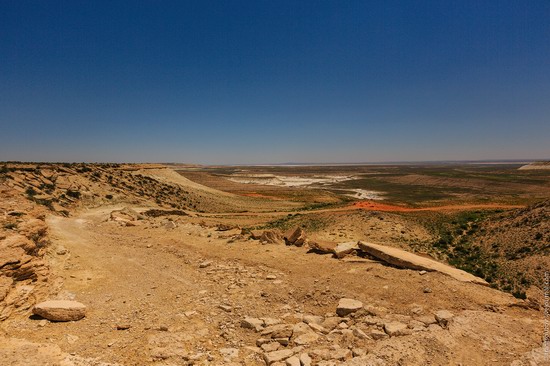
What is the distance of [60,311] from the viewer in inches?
309

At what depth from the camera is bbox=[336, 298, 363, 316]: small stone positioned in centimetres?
825

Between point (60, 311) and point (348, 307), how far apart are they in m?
8.21

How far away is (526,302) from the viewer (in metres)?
9.06

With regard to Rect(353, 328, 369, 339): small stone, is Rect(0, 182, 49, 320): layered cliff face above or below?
above

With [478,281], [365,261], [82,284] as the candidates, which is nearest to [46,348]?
[82,284]

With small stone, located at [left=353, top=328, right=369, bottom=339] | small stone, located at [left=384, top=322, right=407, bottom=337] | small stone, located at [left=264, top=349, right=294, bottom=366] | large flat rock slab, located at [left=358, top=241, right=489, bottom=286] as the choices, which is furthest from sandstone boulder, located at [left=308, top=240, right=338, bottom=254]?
small stone, located at [left=264, top=349, right=294, bottom=366]

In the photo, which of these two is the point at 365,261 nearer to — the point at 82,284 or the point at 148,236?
the point at 82,284

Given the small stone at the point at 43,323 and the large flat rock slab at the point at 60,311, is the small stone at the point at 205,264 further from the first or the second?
the small stone at the point at 43,323

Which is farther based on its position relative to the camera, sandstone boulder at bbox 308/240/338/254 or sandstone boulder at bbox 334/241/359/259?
sandstone boulder at bbox 308/240/338/254

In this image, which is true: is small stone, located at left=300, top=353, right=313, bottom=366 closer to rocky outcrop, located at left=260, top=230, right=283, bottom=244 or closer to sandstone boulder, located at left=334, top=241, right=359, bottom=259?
sandstone boulder, located at left=334, top=241, right=359, bottom=259

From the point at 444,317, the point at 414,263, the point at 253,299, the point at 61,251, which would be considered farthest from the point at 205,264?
the point at 444,317

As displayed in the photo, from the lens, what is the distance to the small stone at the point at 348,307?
8.25 metres

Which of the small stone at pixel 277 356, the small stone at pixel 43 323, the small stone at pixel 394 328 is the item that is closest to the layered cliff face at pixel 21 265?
the small stone at pixel 43 323

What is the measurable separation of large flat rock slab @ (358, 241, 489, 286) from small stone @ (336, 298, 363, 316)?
377 centimetres
